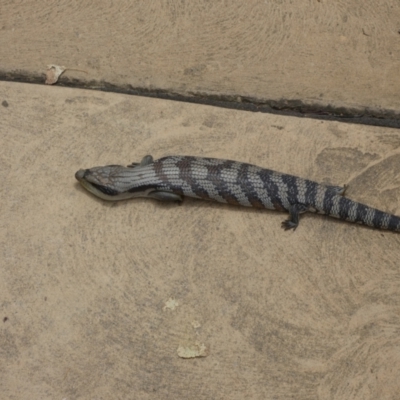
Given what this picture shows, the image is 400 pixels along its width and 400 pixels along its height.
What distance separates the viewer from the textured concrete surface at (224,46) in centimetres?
453

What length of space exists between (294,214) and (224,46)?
1.96 meters

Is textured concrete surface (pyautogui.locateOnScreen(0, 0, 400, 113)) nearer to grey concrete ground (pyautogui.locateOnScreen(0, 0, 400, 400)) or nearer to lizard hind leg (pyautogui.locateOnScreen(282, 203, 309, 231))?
grey concrete ground (pyautogui.locateOnScreen(0, 0, 400, 400))

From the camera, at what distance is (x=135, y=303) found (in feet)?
11.7

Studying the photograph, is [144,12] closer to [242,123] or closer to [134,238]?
[242,123]

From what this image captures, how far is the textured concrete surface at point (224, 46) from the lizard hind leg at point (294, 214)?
3.91ft

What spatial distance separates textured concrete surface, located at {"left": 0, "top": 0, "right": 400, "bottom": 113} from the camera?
4.53 meters

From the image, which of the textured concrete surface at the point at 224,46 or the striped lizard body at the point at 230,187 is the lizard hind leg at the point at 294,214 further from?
the textured concrete surface at the point at 224,46

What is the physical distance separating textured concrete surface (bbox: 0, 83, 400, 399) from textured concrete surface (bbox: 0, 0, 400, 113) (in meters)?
0.45

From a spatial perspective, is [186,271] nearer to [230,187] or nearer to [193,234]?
[193,234]

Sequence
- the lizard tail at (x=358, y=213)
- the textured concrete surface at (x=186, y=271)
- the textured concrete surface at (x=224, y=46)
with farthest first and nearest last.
→ the textured concrete surface at (x=224, y=46)
the lizard tail at (x=358, y=213)
the textured concrete surface at (x=186, y=271)

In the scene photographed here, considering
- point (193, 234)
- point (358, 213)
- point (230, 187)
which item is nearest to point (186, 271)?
point (193, 234)

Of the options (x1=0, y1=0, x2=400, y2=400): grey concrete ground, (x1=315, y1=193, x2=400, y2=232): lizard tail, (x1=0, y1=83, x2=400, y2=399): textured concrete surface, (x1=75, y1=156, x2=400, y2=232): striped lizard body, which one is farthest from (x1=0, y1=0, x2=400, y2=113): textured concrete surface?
(x1=315, y1=193, x2=400, y2=232): lizard tail

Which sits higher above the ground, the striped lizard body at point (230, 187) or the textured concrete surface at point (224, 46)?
the textured concrete surface at point (224, 46)

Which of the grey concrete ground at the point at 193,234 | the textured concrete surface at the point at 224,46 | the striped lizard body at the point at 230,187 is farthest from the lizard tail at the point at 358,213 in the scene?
the textured concrete surface at the point at 224,46
